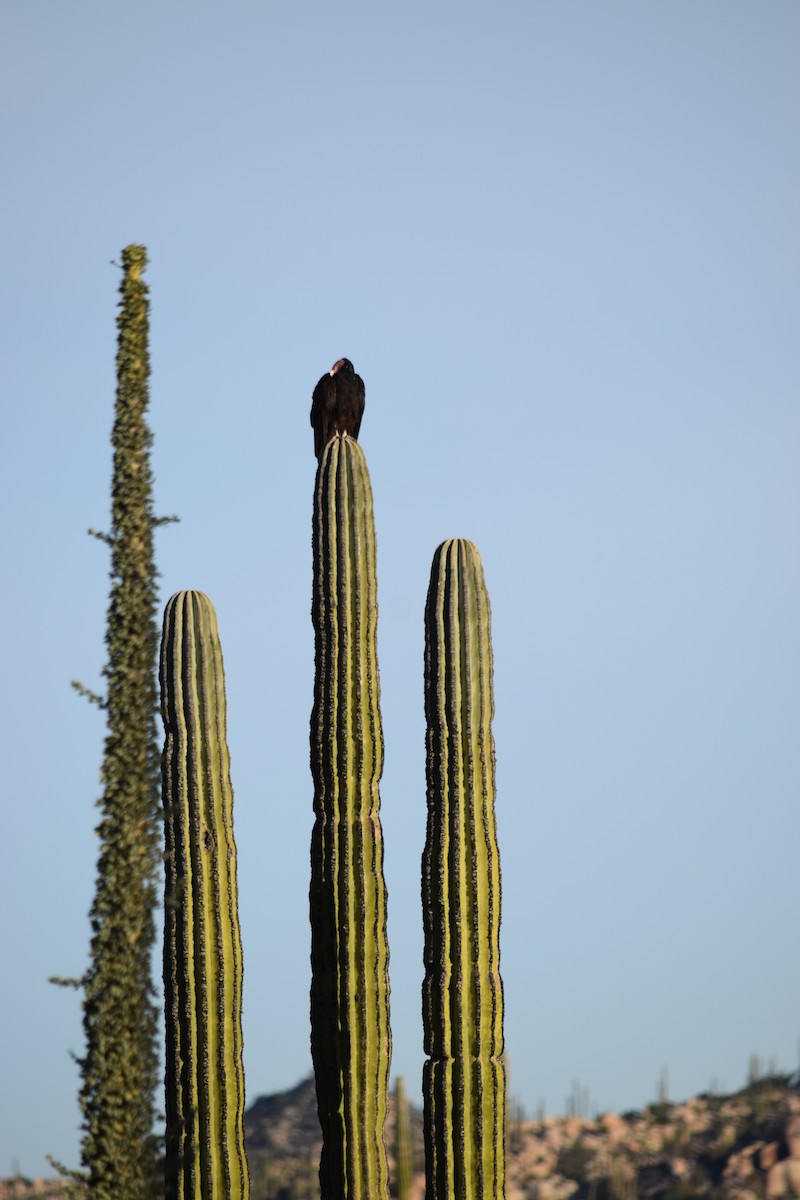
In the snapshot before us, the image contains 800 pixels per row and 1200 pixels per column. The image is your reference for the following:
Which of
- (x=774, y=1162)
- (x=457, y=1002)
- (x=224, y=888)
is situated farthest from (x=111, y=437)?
(x=774, y=1162)

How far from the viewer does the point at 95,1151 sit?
11.6 m

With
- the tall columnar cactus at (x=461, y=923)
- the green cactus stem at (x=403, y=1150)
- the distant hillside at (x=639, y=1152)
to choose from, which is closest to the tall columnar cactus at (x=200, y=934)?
the tall columnar cactus at (x=461, y=923)

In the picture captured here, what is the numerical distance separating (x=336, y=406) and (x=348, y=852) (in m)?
3.27

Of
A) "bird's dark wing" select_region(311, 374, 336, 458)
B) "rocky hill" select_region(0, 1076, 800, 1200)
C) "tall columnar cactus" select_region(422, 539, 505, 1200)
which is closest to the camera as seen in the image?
"tall columnar cactus" select_region(422, 539, 505, 1200)

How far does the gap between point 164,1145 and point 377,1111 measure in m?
1.60

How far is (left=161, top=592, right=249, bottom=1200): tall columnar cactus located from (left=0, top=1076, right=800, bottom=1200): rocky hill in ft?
36.0

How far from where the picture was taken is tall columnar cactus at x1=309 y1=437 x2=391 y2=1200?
35.2ft

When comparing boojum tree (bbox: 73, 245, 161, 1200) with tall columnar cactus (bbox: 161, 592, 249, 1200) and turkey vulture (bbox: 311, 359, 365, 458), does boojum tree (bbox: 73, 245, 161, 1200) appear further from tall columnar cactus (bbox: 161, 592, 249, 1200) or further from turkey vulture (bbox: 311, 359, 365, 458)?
turkey vulture (bbox: 311, 359, 365, 458)

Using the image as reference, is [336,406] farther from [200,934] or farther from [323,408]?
[200,934]

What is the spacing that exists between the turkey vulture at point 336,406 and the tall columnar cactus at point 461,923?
5.82 ft

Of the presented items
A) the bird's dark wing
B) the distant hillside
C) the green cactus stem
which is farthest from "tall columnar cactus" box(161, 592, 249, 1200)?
the distant hillside

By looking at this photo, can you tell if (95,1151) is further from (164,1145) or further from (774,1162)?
(774,1162)

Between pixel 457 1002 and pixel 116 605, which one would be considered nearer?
pixel 457 1002

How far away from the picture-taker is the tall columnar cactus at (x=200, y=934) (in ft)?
36.1
